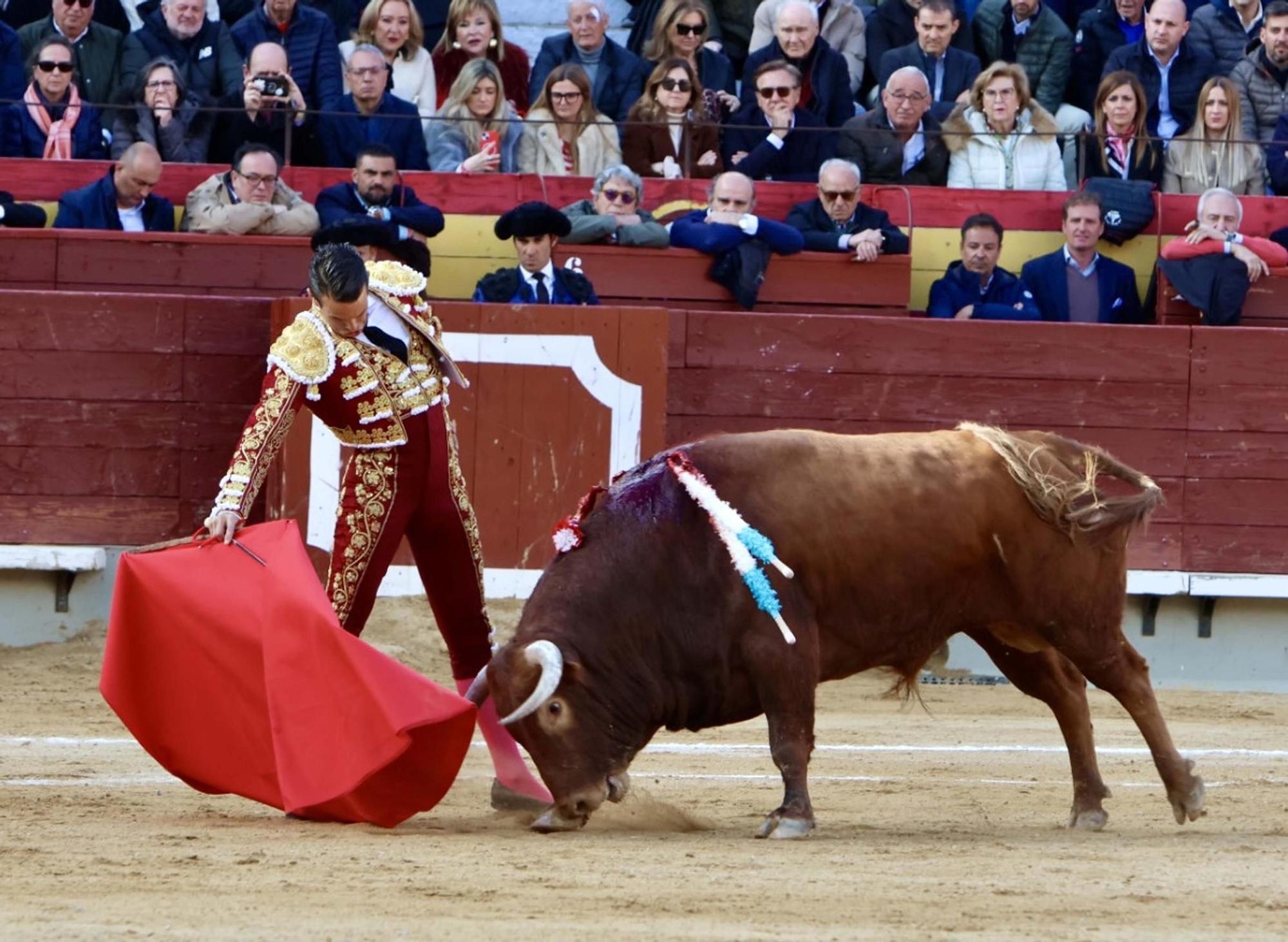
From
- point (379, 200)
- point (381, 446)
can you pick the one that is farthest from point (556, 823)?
point (379, 200)

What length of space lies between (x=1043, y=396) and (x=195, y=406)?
3243 millimetres

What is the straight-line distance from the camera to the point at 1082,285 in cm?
840

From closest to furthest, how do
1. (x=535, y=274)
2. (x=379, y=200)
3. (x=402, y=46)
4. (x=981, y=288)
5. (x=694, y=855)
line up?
(x=694, y=855)
(x=535, y=274)
(x=379, y=200)
(x=981, y=288)
(x=402, y=46)

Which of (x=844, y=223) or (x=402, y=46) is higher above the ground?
(x=402, y=46)

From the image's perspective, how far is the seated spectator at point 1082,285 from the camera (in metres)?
8.37

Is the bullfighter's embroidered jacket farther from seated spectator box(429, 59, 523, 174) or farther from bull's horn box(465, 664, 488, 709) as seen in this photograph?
seated spectator box(429, 59, 523, 174)

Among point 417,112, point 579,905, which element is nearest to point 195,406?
point 417,112

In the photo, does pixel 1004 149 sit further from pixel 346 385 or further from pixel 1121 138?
pixel 346 385

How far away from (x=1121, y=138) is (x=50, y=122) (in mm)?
4324

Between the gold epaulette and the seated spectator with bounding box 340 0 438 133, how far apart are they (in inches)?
163

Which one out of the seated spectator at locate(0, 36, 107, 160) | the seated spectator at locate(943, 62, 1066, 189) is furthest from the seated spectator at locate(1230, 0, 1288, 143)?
the seated spectator at locate(0, 36, 107, 160)

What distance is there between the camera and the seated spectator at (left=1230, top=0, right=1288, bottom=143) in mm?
9023

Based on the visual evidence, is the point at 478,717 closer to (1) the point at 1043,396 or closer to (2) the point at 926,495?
(2) the point at 926,495

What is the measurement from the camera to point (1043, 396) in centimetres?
818
